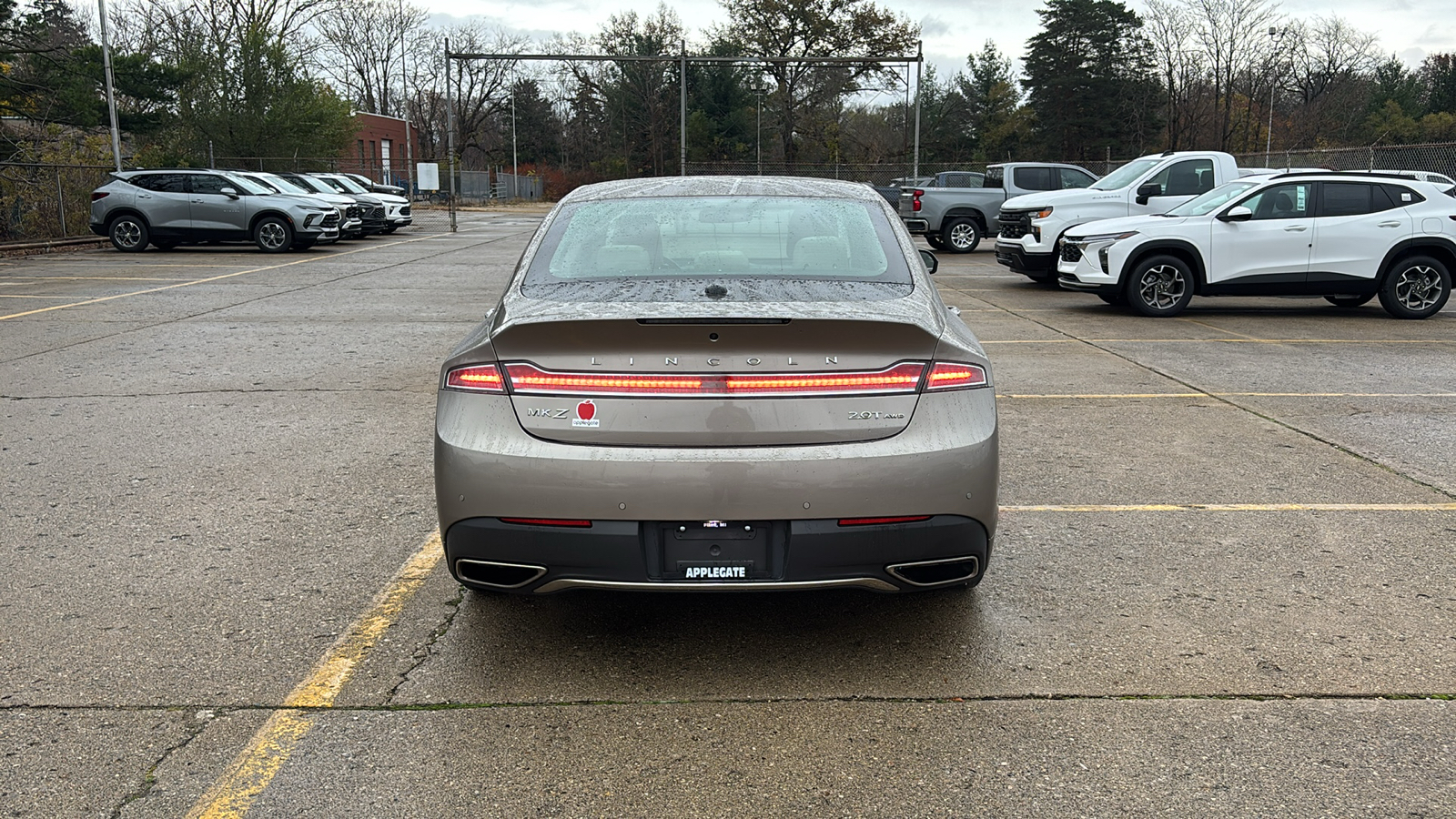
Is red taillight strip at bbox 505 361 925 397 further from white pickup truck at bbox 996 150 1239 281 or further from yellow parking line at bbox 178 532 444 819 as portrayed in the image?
white pickup truck at bbox 996 150 1239 281

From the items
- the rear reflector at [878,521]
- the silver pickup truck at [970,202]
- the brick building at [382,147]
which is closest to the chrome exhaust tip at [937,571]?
the rear reflector at [878,521]

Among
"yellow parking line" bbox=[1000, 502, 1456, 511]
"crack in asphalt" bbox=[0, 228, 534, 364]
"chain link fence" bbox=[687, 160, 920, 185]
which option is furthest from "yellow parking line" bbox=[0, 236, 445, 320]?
"chain link fence" bbox=[687, 160, 920, 185]

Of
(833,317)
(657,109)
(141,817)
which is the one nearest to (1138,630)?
(833,317)

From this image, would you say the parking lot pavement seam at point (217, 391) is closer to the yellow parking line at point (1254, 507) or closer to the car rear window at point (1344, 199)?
the yellow parking line at point (1254, 507)

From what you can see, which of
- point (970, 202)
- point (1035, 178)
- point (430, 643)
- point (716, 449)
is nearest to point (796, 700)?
point (716, 449)

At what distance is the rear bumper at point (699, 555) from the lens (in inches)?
139

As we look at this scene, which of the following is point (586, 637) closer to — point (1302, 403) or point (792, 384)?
point (792, 384)

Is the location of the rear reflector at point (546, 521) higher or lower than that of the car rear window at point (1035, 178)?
lower

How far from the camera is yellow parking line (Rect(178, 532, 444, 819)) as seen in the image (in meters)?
3.03

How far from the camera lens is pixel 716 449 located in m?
3.49

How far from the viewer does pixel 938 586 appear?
12.3 feet

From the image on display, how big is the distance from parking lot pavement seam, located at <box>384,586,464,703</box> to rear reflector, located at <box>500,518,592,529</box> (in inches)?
25.2

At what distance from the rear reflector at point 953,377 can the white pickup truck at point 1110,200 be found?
14.3 meters

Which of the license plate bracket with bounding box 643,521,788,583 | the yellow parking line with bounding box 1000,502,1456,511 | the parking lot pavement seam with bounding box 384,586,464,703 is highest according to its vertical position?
the license plate bracket with bounding box 643,521,788,583
